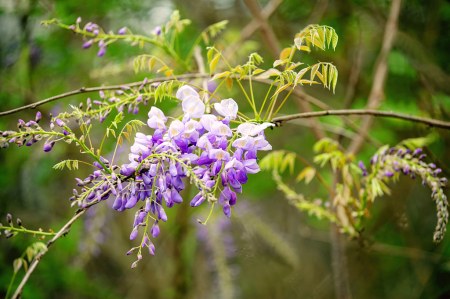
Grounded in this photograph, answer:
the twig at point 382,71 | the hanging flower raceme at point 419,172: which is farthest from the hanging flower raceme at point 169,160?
the twig at point 382,71

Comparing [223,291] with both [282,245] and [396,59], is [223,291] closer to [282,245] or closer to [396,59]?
[282,245]

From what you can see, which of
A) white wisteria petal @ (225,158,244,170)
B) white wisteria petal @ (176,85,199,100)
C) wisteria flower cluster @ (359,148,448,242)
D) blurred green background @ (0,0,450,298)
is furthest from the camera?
A: blurred green background @ (0,0,450,298)

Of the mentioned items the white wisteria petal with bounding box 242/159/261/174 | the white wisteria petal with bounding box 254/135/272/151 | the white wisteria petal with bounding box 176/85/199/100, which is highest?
the white wisteria petal with bounding box 176/85/199/100

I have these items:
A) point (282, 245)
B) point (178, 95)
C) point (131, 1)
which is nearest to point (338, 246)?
point (282, 245)

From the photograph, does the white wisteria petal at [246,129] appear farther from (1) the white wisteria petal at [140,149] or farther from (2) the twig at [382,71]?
(2) the twig at [382,71]

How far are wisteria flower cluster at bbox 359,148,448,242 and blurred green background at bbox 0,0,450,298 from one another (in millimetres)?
904

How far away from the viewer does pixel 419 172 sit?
3.78 feet

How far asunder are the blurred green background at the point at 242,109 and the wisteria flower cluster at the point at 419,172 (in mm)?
904

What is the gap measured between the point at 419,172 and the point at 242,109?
8.15 ft

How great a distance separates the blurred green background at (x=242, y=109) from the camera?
8.05ft

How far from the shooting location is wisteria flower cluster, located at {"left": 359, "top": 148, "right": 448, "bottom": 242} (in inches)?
42.2

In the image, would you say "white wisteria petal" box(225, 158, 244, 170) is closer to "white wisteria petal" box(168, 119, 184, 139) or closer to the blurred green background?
"white wisteria petal" box(168, 119, 184, 139)

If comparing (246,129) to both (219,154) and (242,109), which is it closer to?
(219,154)

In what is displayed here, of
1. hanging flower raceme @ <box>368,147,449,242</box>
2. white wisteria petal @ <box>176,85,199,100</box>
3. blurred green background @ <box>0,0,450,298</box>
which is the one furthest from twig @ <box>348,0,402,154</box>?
white wisteria petal @ <box>176,85,199,100</box>
